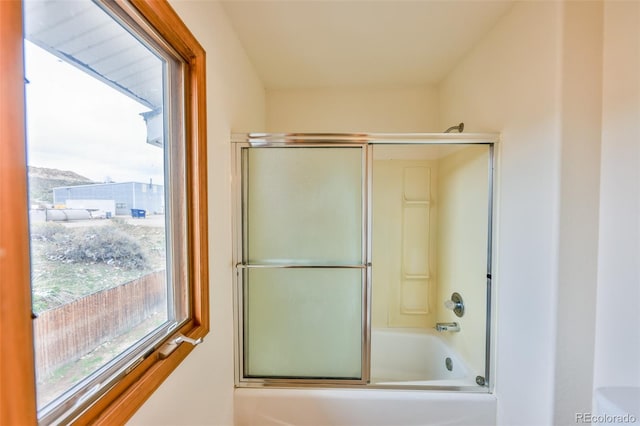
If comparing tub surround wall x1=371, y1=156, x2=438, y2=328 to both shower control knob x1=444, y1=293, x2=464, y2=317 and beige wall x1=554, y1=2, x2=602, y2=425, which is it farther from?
beige wall x1=554, y1=2, x2=602, y2=425

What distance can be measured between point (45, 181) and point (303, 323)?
131 centimetres

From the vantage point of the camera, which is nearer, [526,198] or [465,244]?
[526,198]

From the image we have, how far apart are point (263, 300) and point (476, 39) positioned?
2.04m

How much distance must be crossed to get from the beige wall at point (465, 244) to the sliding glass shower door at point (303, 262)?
737 millimetres

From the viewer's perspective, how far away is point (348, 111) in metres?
2.22

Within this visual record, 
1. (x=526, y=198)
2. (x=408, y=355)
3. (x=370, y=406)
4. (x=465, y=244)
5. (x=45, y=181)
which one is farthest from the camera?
(x=408, y=355)

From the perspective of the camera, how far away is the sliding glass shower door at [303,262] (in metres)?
1.43

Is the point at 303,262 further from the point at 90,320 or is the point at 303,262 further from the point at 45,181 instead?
the point at 45,181

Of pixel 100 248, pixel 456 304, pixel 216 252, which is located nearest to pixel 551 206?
pixel 456 304

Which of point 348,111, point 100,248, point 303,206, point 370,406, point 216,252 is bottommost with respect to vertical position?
point 370,406

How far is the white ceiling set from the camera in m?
1.25

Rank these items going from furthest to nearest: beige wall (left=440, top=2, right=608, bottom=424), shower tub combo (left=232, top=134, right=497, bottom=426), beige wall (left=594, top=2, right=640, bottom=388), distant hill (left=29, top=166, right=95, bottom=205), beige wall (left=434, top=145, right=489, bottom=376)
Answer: beige wall (left=434, top=145, right=489, bottom=376) → shower tub combo (left=232, top=134, right=497, bottom=426) → beige wall (left=440, top=2, right=608, bottom=424) → beige wall (left=594, top=2, right=640, bottom=388) → distant hill (left=29, top=166, right=95, bottom=205)

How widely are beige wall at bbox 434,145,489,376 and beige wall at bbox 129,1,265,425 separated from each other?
1466mm

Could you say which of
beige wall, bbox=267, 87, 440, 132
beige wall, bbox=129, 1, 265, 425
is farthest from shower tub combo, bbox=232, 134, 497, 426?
beige wall, bbox=267, 87, 440, 132
